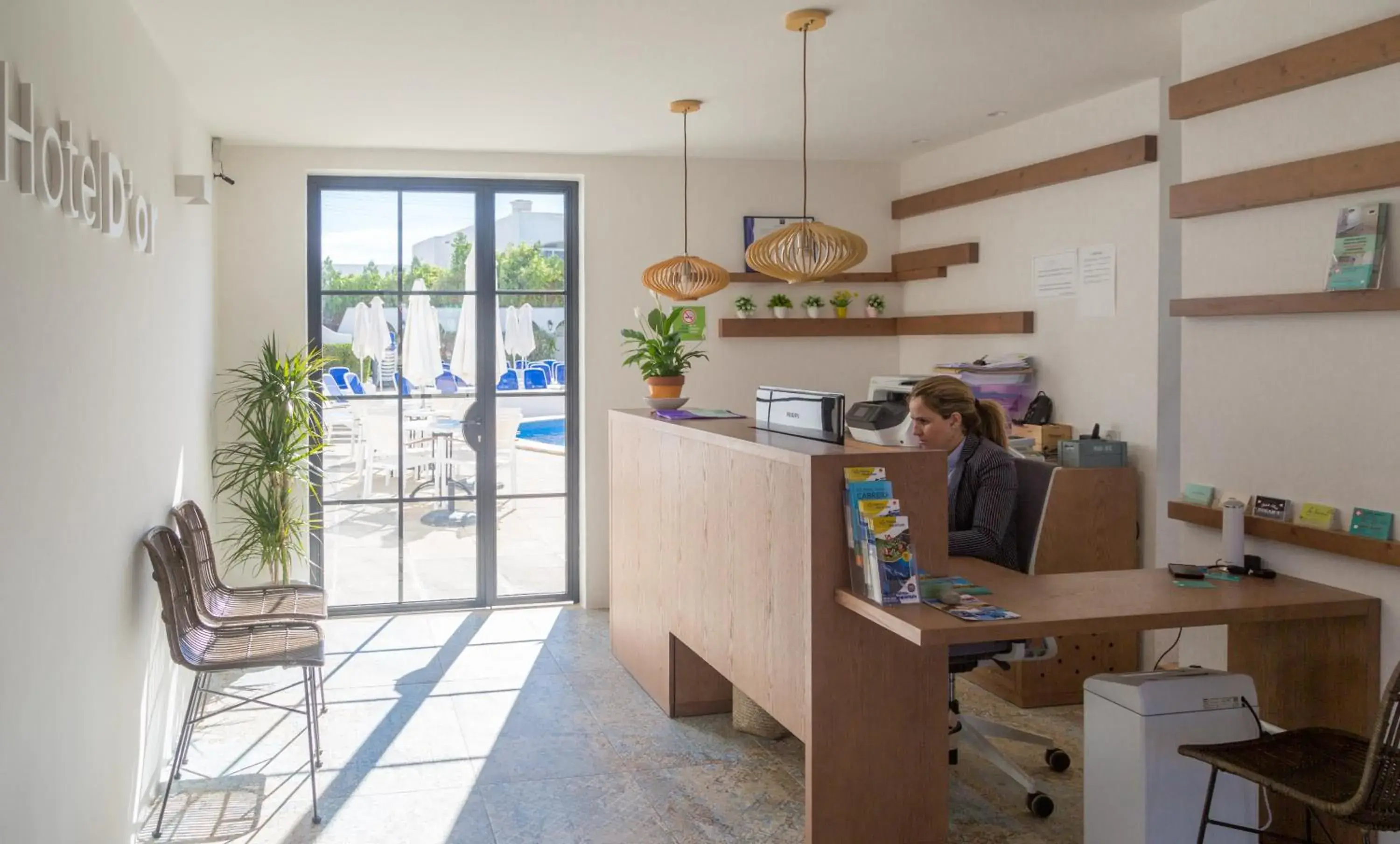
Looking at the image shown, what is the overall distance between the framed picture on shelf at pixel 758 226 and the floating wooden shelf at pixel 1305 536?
11.1 ft

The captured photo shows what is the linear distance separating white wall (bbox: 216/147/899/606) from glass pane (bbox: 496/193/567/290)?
8.5 inches

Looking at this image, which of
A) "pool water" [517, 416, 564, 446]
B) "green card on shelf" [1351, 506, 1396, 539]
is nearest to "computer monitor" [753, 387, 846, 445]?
"green card on shelf" [1351, 506, 1396, 539]

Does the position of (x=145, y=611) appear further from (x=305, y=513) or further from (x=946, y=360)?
(x=946, y=360)

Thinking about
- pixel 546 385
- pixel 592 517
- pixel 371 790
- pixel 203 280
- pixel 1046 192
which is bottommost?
pixel 371 790

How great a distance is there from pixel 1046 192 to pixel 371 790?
4.07 meters

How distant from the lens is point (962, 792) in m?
3.88

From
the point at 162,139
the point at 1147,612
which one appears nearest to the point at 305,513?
the point at 162,139

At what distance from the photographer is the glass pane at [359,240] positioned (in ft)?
21.1

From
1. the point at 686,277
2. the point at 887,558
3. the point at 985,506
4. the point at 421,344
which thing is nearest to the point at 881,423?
the point at 686,277

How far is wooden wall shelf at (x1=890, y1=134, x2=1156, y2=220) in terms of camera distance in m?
4.79

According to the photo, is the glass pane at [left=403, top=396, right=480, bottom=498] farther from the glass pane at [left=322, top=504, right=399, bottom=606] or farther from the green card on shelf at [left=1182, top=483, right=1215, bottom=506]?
the green card on shelf at [left=1182, top=483, right=1215, bottom=506]

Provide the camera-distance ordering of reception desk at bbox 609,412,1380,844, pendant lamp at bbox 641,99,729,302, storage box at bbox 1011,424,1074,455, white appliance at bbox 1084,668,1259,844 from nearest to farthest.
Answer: white appliance at bbox 1084,668,1259,844
reception desk at bbox 609,412,1380,844
storage box at bbox 1011,424,1074,455
pendant lamp at bbox 641,99,729,302

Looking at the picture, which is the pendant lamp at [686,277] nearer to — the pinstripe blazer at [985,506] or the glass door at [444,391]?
the glass door at [444,391]

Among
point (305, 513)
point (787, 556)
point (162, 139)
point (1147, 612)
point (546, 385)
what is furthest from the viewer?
point (546, 385)
